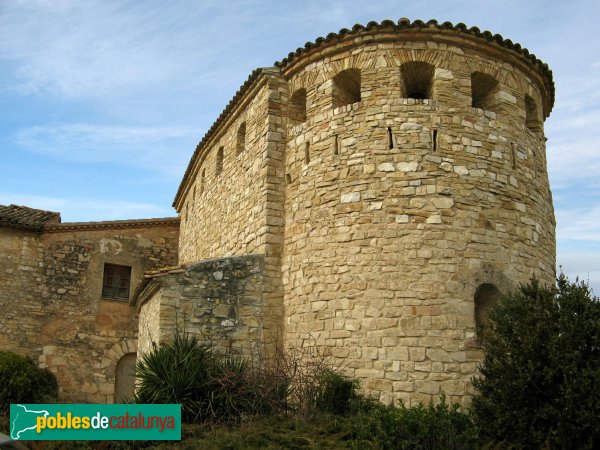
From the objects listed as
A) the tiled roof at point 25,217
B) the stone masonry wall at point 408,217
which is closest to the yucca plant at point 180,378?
the stone masonry wall at point 408,217

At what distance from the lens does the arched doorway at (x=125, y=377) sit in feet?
57.9

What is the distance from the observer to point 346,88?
1229 centimetres

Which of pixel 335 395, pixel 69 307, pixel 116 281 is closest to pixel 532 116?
pixel 335 395

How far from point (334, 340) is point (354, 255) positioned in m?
1.46

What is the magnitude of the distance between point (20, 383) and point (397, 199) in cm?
906

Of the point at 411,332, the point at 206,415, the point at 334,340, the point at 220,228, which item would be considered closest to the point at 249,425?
the point at 206,415

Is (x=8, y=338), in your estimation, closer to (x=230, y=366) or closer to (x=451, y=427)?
(x=230, y=366)

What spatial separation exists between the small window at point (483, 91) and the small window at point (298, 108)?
10.8 ft

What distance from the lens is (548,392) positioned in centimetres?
791

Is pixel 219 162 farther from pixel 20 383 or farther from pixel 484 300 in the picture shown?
pixel 484 300

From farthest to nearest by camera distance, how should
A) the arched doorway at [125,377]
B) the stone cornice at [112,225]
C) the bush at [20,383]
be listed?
the stone cornice at [112,225]
the arched doorway at [125,377]
the bush at [20,383]

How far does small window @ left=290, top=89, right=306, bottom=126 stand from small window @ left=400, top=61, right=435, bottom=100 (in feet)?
6.83

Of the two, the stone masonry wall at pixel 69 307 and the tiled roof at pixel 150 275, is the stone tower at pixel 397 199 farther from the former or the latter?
the stone masonry wall at pixel 69 307

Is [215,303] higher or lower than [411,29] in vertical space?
lower
